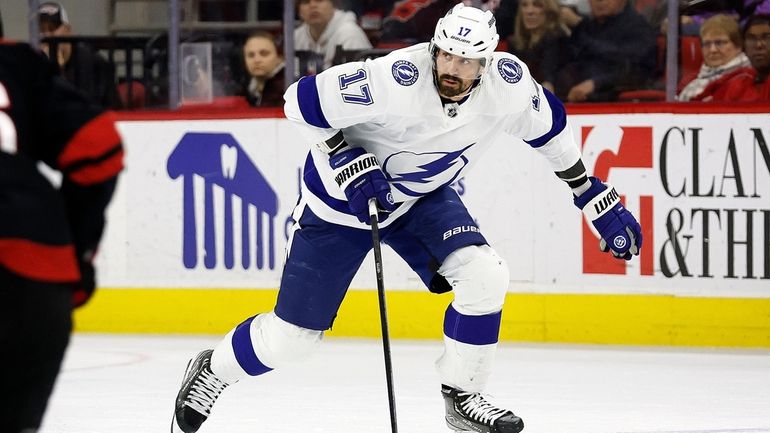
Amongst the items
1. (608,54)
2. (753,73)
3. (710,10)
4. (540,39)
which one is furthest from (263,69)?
(753,73)

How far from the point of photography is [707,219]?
621 cm

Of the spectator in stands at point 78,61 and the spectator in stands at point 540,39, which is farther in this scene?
the spectator in stands at point 78,61

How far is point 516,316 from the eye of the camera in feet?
21.4

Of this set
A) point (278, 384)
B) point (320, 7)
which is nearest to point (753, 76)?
point (320, 7)

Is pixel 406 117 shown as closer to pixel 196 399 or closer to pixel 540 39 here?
pixel 196 399

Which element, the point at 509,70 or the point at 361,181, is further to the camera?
the point at 509,70

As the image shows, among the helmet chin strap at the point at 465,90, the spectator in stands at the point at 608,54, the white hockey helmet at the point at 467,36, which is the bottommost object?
the spectator in stands at the point at 608,54

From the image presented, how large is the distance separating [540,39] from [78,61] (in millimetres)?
2322

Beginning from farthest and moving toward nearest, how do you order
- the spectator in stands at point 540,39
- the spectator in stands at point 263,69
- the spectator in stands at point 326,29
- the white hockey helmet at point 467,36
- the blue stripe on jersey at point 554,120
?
1. the spectator in stands at point 263,69
2. the spectator in stands at point 326,29
3. the spectator in stands at point 540,39
4. the blue stripe on jersey at point 554,120
5. the white hockey helmet at point 467,36

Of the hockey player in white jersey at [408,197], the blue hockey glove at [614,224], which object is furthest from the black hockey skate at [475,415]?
the blue hockey glove at [614,224]

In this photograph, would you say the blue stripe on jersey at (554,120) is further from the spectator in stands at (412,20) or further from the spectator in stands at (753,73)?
the spectator in stands at (412,20)

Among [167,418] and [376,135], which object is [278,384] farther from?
[376,135]

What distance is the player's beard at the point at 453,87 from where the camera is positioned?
388 cm

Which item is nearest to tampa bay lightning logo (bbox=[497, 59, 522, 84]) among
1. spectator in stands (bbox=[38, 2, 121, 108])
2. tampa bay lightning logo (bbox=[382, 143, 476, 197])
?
tampa bay lightning logo (bbox=[382, 143, 476, 197])
